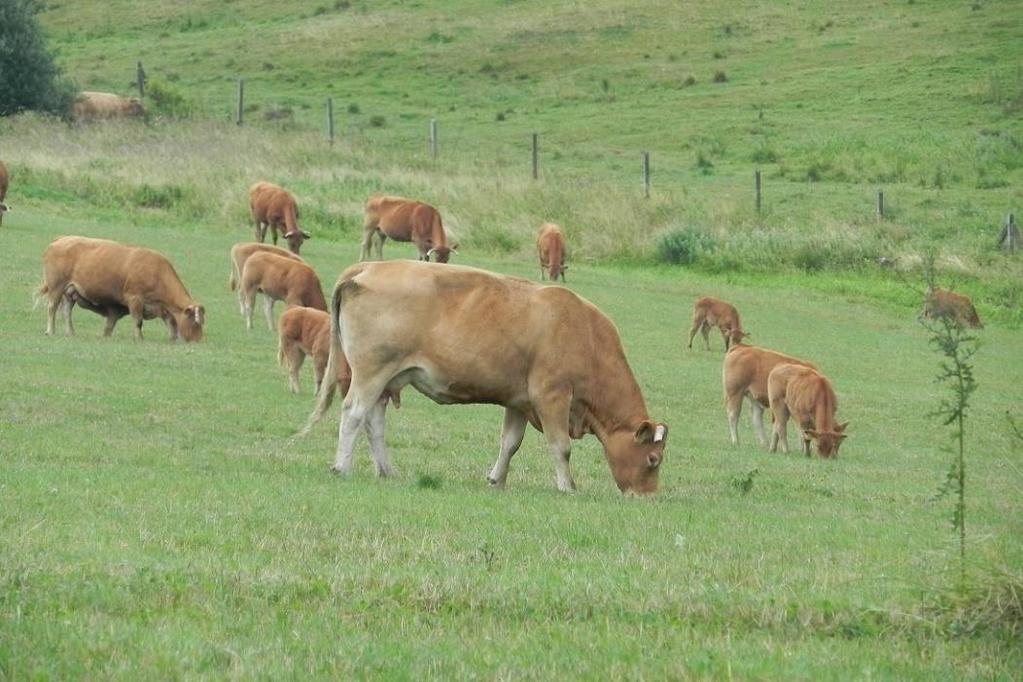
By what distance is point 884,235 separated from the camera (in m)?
43.5

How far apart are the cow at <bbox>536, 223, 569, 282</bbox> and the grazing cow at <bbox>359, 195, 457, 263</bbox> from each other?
1970mm

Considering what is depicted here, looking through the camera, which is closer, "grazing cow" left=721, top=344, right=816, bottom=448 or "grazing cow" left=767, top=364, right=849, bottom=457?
"grazing cow" left=767, top=364, right=849, bottom=457

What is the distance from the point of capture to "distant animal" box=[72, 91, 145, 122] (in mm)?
56312

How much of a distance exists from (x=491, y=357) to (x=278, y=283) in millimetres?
12439

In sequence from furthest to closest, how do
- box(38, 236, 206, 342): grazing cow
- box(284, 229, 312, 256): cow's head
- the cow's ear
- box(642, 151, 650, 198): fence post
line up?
box(642, 151, 650, 198): fence post, box(284, 229, 312, 256): cow's head, box(38, 236, 206, 342): grazing cow, the cow's ear

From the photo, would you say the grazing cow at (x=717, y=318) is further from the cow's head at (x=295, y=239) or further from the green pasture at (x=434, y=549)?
the cow's head at (x=295, y=239)

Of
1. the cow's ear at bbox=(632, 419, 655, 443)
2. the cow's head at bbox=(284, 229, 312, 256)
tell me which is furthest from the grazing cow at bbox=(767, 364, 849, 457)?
the cow's head at bbox=(284, 229, 312, 256)

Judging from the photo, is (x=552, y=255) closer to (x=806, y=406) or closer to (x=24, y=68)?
(x=806, y=406)

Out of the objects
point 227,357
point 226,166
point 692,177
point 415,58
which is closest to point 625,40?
point 415,58

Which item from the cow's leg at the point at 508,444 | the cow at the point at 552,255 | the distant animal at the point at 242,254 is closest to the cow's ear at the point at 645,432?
the cow's leg at the point at 508,444

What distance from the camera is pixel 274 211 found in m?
37.5

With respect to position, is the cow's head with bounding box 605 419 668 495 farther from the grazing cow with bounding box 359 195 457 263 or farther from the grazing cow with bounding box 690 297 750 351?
the grazing cow with bounding box 359 195 457 263

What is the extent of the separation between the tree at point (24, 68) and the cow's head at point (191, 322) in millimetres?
33189

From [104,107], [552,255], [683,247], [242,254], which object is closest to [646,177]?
[683,247]
